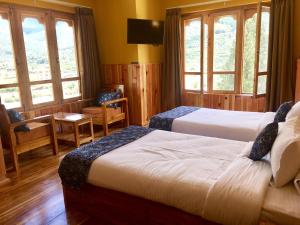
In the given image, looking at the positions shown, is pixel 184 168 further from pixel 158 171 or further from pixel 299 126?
pixel 299 126

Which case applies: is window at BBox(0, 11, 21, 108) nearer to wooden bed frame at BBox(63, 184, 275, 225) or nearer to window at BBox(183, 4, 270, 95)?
wooden bed frame at BBox(63, 184, 275, 225)

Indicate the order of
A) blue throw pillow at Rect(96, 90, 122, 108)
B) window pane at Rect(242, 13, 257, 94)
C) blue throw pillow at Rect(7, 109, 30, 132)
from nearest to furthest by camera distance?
blue throw pillow at Rect(7, 109, 30, 132), window pane at Rect(242, 13, 257, 94), blue throw pillow at Rect(96, 90, 122, 108)

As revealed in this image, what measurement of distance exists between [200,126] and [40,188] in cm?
204

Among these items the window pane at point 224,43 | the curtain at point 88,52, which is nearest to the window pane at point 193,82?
the window pane at point 224,43

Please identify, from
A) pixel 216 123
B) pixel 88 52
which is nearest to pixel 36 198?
pixel 216 123

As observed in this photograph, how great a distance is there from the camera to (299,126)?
1.67m

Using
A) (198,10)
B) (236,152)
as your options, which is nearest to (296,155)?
(236,152)

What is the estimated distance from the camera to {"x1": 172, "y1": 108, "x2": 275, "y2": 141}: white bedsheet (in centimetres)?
285

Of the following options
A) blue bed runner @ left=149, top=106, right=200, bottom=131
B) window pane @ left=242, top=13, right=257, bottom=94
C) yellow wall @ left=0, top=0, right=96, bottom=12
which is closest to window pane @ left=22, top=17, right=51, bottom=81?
yellow wall @ left=0, top=0, right=96, bottom=12

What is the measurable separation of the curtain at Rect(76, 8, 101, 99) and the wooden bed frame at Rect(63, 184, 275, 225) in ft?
10.0

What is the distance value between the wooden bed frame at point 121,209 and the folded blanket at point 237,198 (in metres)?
0.12

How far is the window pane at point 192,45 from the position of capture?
5062mm

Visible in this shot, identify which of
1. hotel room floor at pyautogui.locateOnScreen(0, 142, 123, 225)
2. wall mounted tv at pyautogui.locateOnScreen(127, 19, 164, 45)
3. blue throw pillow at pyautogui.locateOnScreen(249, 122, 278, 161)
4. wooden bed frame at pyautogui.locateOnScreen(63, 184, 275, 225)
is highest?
wall mounted tv at pyautogui.locateOnScreen(127, 19, 164, 45)

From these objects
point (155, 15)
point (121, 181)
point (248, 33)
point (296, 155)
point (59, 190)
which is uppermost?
point (155, 15)
